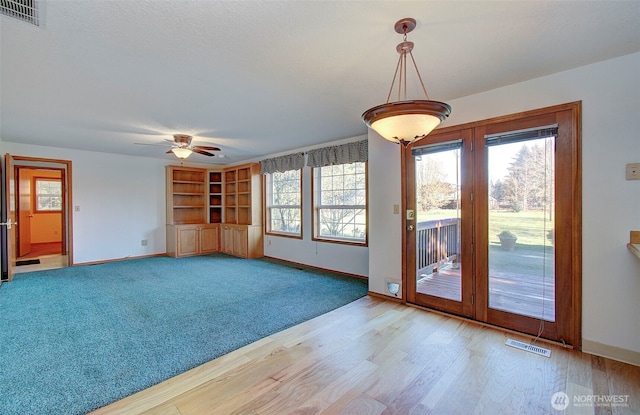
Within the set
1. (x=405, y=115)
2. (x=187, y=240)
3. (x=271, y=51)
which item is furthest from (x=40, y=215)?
(x=405, y=115)

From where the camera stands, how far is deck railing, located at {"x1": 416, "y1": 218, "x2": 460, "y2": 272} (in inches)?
121

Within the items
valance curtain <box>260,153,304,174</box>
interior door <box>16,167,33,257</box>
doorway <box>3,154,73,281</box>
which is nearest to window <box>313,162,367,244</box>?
valance curtain <box>260,153,304,174</box>

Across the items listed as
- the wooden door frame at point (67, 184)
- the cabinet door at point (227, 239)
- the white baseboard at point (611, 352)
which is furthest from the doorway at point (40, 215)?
the white baseboard at point (611, 352)

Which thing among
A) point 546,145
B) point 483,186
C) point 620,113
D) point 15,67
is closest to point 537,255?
point 483,186

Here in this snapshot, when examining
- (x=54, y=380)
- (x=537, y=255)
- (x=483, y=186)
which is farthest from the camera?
(x=483, y=186)

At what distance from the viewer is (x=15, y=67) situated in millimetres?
2246

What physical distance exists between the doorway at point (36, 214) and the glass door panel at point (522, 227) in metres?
6.70

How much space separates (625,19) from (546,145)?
993 mm

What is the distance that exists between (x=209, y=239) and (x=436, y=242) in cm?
567

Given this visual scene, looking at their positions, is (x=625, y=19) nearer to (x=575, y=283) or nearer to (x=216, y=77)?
(x=575, y=283)

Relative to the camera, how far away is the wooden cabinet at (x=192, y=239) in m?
6.60

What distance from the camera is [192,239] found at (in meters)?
6.82

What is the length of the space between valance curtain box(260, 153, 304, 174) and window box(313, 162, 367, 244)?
0.39 metres

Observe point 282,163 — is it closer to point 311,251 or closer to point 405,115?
point 311,251
